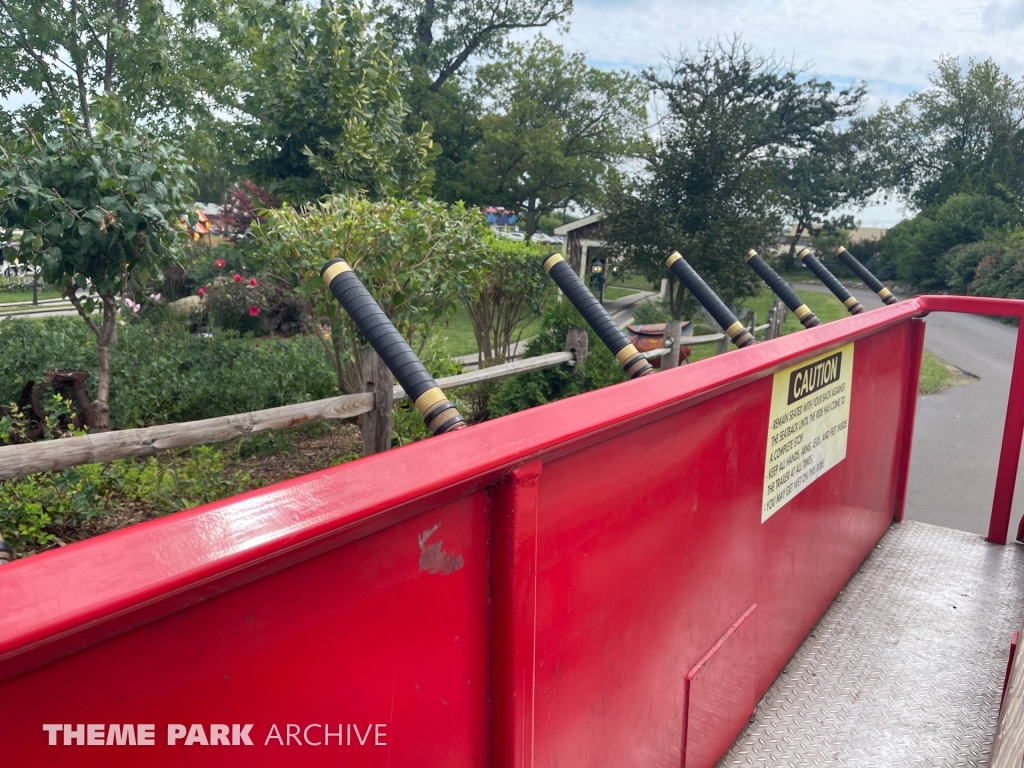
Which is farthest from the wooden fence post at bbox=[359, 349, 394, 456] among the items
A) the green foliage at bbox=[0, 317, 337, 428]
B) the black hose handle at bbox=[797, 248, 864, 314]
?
the black hose handle at bbox=[797, 248, 864, 314]

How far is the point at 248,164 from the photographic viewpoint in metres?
8.31

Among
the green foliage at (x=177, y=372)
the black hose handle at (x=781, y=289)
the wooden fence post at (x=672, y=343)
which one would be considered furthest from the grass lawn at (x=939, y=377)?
the black hose handle at (x=781, y=289)

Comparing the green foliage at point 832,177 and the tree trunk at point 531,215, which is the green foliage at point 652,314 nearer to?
the tree trunk at point 531,215

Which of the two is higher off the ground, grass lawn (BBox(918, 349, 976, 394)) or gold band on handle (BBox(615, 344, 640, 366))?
gold band on handle (BBox(615, 344, 640, 366))

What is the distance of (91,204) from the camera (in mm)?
4750

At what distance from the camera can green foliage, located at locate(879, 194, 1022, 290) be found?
1415 inches

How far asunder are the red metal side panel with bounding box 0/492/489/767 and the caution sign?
4.71 ft

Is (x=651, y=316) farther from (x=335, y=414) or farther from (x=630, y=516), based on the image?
(x=630, y=516)

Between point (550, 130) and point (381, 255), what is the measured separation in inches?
1077

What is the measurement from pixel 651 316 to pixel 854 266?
54.1 ft

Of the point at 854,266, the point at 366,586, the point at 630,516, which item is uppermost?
the point at 854,266

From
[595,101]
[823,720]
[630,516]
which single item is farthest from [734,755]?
[595,101]

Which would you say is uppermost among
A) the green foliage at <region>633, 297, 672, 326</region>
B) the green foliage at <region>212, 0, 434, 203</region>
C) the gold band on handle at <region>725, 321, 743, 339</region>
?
the green foliage at <region>212, 0, 434, 203</region>

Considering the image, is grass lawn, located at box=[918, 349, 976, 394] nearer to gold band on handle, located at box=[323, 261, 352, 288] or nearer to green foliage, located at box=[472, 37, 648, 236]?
gold band on handle, located at box=[323, 261, 352, 288]
